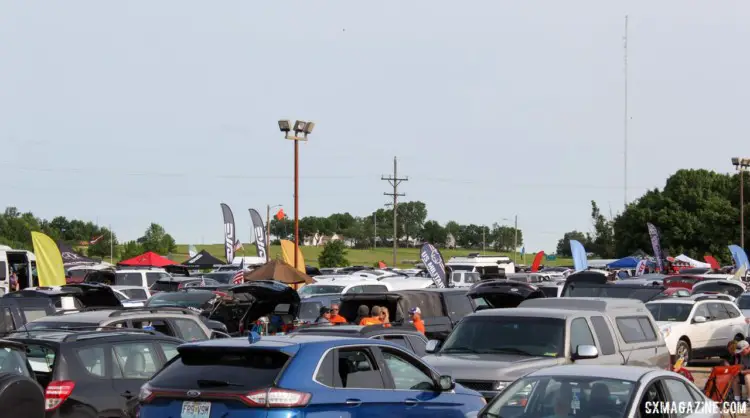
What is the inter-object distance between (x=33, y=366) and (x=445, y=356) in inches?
201

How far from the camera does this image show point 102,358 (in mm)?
11109

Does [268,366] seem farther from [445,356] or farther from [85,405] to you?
[445,356]

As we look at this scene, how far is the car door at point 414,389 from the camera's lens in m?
9.78

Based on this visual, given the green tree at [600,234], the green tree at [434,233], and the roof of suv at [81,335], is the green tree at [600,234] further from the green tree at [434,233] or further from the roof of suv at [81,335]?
the roof of suv at [81,335]

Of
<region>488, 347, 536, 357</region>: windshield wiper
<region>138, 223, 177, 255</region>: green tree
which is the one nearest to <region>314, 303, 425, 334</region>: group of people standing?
<region>488, 347, 536, 357</region>: windshield wiper

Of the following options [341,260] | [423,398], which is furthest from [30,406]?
[341,260]

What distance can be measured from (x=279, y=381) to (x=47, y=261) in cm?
2518

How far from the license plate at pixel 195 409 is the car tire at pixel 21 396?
1.75 m

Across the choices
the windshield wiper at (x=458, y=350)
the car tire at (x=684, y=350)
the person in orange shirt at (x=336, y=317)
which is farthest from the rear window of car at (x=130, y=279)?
the windshield wiper at (x=458, y=350)

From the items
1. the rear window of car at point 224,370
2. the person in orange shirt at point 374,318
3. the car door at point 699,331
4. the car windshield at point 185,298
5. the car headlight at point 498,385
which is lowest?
the car door at point 699,331

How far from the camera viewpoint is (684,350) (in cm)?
2352

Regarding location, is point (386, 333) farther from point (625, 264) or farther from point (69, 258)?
point (625, 264)

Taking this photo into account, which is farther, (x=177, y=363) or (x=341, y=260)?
(x=341, y=260)

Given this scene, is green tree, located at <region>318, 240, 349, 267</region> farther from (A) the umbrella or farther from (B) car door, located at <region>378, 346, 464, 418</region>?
(B) car door, located at <region>378, 346, 464, 418</region>
